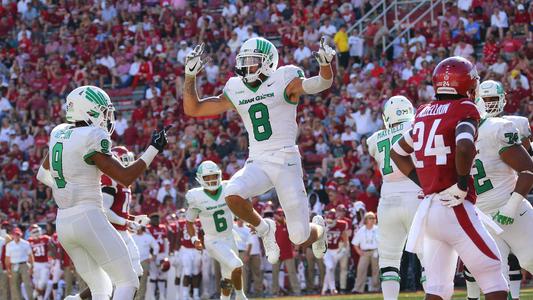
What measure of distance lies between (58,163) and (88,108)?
21.0 inches

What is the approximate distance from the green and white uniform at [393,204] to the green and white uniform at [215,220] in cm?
366

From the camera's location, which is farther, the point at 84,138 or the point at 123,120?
the point at 123,120

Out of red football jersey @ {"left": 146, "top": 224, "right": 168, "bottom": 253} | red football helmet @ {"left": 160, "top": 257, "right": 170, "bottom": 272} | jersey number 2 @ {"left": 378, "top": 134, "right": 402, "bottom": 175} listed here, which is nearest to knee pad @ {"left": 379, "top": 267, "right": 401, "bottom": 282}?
jersey number 2 @ {"left": 378, "top": 134, "right": 402, "bottom": 175}

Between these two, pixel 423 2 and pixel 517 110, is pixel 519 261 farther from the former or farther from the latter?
pixel 423 2

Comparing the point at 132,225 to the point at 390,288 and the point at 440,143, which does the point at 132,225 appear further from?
the point at 440,143

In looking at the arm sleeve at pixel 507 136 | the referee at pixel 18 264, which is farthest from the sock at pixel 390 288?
the referee at pixel 18 264

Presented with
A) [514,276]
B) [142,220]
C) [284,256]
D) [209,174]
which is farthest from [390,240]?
[284,256]

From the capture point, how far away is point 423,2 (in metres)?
24.5

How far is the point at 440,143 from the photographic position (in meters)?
7.52

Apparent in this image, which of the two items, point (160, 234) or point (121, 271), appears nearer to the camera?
point (121, 271)

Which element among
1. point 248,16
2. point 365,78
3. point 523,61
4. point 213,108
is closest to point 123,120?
point 248,16

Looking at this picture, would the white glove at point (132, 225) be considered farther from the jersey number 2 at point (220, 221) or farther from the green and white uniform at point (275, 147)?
the green and white uniform at point (275, 147)

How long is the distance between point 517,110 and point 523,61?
1.27 m

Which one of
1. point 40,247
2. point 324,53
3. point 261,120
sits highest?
point 324,53
